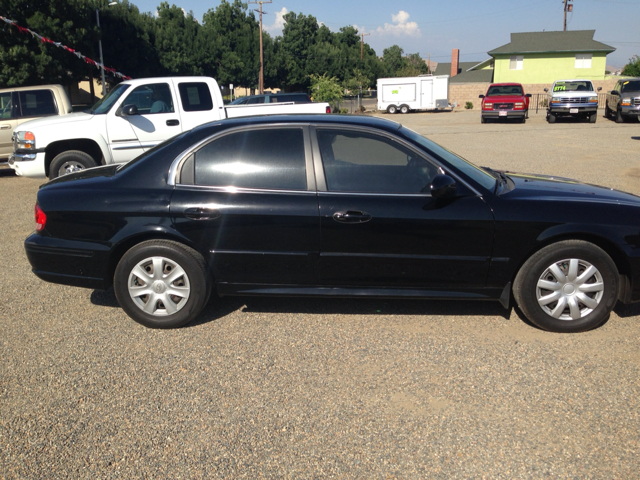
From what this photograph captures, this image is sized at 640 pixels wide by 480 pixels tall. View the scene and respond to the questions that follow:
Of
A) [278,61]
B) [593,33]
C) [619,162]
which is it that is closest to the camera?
[619,162]

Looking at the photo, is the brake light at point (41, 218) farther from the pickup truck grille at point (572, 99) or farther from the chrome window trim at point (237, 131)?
the pickup truck grille at point (572, 99)

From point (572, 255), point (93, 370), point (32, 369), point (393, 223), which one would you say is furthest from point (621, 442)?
point (32, 369)

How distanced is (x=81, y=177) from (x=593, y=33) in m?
60.1

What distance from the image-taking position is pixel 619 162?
43.3 feet

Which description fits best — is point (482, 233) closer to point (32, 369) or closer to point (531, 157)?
point (32, 369)

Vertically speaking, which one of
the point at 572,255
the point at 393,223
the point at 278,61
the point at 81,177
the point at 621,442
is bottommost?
the point at 621,442

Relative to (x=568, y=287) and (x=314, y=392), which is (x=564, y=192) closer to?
(x=568, y=287)

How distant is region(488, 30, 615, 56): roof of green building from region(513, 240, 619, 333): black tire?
177 ft

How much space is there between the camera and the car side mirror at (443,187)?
399cm

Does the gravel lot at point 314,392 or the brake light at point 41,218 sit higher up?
the brake light at point 41,218

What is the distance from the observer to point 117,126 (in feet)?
31.8

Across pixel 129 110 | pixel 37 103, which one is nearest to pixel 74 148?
pixel 129 110

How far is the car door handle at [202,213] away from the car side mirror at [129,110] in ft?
19.7

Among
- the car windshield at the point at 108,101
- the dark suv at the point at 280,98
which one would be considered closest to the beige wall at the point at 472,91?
the dark suv at the point at 280,98
